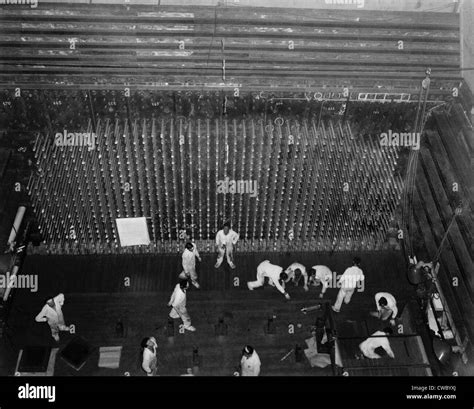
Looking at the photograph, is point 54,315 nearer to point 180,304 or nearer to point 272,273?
point 180,304

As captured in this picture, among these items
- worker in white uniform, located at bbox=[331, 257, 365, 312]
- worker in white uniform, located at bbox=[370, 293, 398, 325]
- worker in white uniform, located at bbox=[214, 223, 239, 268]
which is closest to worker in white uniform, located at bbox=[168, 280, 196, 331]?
worker in white uniform, located at bbox=[214, 223, 239, 268]

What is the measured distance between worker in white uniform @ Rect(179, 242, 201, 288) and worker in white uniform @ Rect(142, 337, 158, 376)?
1425 mm

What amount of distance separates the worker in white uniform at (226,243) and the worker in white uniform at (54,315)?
2.36 metres

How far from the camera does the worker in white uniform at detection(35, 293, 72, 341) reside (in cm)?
934

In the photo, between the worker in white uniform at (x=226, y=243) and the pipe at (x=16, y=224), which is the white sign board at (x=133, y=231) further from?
the pipe at (x=16, y=224)

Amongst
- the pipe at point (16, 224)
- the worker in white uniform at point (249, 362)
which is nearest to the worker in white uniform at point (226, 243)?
the worker in white uniform at point (249, 362)

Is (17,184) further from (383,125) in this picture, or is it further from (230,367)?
(383,125)

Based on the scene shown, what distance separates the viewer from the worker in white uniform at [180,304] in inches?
367

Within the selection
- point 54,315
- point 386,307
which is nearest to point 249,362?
point 386,307

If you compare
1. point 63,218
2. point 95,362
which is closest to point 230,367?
point 95,362

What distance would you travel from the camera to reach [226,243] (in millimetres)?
10297

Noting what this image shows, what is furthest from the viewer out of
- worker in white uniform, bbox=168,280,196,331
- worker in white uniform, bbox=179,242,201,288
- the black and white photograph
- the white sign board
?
the white sign board

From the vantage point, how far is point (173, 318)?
10.0 meters

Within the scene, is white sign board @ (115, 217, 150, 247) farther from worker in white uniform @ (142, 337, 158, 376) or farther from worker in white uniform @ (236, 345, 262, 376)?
worker in white uniform @ (236, 345, 262, 376)
